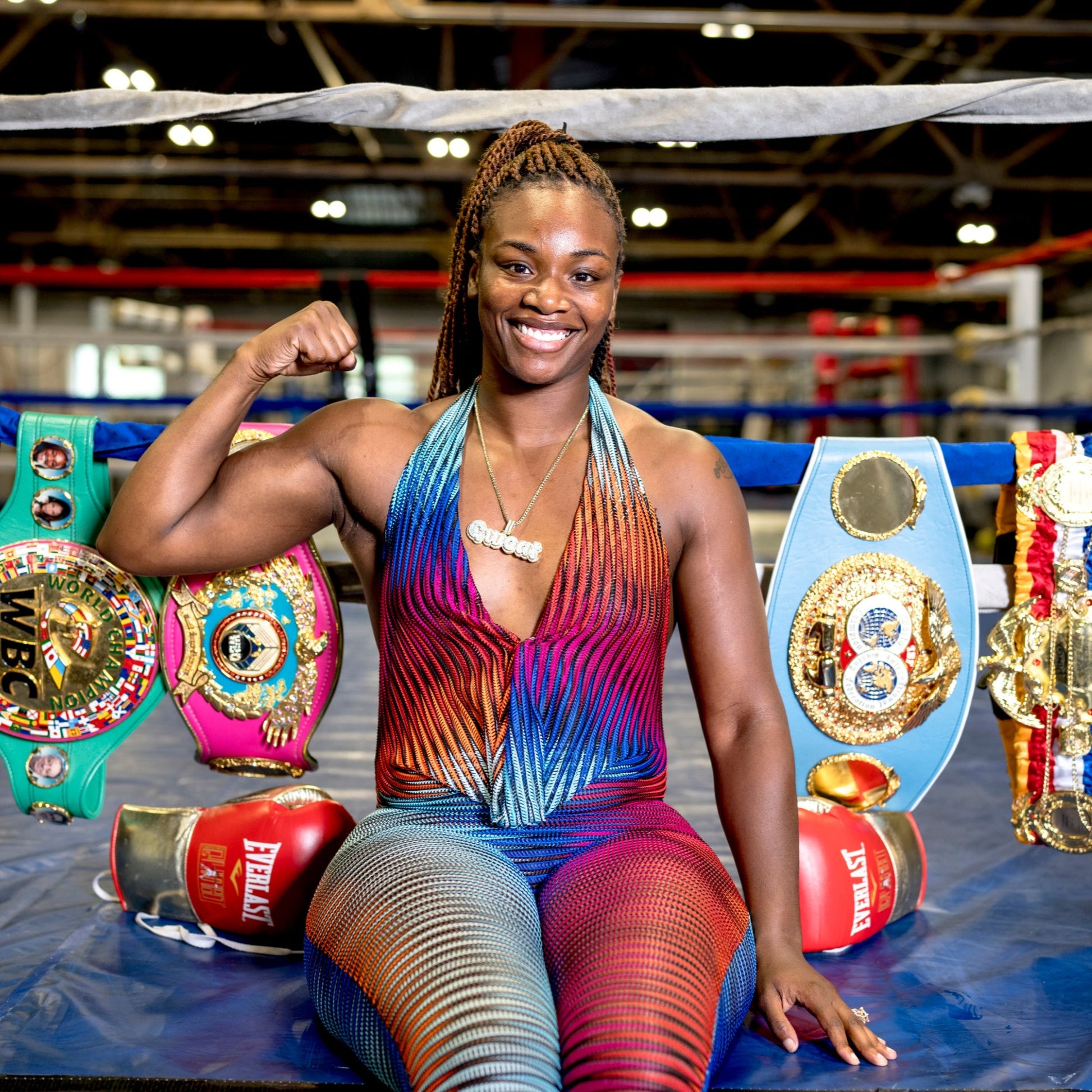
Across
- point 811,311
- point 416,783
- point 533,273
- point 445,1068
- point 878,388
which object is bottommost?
point 445,1068

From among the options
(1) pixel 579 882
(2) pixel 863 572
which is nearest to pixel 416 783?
(1) pixel 579 882

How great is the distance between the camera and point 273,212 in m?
12.1

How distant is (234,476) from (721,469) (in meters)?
0.59

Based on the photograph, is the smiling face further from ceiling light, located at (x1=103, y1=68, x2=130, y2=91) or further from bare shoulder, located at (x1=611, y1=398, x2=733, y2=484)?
ceiling light, located at (x1=103, y1=68, x2=130, y2=91)

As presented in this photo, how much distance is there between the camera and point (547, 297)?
1174 mm

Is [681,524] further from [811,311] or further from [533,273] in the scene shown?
[811,311]

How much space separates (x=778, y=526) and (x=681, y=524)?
4.28 m

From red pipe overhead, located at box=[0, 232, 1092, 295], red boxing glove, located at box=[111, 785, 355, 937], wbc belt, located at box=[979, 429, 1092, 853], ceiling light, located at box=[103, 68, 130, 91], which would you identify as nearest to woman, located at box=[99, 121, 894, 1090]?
red boxing glove, located at box=[111, 785, 355, 937]

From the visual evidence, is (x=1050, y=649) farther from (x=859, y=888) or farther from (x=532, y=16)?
(x=532, y=16)

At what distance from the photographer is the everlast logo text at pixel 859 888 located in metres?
1.43

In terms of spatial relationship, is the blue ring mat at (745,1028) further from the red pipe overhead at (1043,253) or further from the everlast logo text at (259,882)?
the red pipe overhead at (1043,253)

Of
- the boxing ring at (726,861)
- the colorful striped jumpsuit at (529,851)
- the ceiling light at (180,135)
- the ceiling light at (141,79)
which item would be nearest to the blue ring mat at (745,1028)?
the boxing ring at (726,861)

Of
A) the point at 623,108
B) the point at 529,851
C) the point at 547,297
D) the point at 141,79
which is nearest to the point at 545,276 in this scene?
the point at 547,297

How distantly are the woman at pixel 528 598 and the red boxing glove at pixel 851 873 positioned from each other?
0.22 metres
